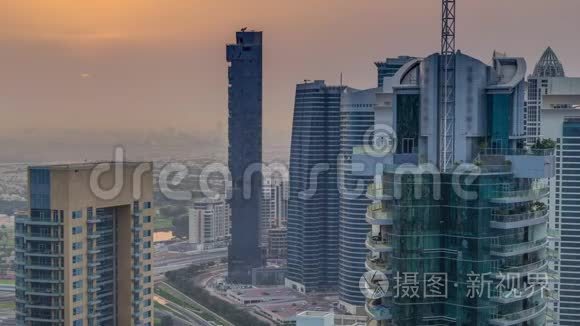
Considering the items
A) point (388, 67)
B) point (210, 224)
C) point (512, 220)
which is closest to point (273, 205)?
point (210, 224)

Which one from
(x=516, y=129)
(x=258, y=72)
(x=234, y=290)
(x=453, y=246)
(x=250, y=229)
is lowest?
(x=234, y=290)

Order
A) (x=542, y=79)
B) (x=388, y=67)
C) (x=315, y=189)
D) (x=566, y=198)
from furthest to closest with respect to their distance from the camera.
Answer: (x=315, y=189), (x=388, y=67), (x=542, y=79), (x=566, y=198)

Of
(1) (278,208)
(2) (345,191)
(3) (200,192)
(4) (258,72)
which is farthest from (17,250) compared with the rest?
→ (1) (278,208)

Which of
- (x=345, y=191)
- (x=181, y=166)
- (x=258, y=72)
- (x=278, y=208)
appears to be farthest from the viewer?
(x=278, y=208)

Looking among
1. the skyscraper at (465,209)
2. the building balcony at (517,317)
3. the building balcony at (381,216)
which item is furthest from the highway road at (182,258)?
the building balcony at (517,317)

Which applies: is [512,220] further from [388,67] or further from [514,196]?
[388,67]

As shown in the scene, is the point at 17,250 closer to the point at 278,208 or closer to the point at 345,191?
the point at 345,191

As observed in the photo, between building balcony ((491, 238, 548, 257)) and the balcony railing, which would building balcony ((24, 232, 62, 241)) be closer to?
the balcony railing

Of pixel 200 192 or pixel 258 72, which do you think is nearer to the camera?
pixel 200 192
